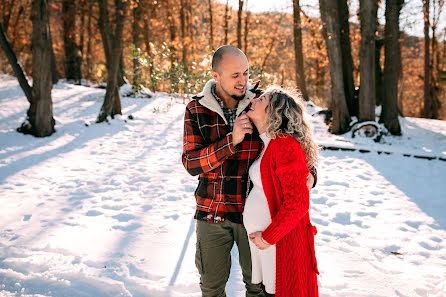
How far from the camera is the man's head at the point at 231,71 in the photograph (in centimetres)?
192

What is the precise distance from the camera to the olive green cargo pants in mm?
1942

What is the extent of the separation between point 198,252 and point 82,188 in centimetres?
437

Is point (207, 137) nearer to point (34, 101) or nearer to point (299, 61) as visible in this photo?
point (34, 101)

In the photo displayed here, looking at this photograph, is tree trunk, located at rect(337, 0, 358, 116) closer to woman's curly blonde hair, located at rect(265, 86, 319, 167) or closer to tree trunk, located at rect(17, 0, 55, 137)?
tree trunk, located at rect(17, 0, 55, 137)

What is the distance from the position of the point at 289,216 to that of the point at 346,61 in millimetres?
10305

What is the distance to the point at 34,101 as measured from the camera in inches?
336

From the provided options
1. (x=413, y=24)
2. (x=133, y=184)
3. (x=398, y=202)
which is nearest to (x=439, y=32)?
(x=413, y=24)

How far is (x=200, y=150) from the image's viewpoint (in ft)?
6.10

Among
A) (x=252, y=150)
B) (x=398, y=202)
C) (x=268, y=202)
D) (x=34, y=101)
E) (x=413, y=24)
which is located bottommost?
(x=398, y=202)

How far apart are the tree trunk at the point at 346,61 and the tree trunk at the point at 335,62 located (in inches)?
27.6

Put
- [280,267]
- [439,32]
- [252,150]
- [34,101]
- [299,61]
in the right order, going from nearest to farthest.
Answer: [280,267] → [252,150] → [34,101] → [299,61] → [439,32]

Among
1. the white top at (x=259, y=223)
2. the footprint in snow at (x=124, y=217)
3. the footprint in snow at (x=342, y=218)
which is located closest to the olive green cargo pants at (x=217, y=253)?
the white top at (x=259, y=223)

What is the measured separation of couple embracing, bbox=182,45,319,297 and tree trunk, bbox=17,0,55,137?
7.97 meters

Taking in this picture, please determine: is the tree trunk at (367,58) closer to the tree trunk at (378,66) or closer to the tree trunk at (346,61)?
the tree trunk at (346,61)
